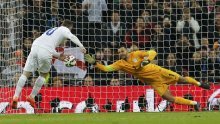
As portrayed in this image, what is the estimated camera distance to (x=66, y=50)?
1748cm

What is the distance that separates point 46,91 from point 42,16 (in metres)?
2.17

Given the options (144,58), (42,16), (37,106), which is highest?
(42,16)

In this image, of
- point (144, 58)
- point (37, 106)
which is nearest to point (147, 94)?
point (144, 58)

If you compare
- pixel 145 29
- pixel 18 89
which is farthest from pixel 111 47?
pixel 18 89

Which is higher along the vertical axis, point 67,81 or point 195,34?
point 195,34

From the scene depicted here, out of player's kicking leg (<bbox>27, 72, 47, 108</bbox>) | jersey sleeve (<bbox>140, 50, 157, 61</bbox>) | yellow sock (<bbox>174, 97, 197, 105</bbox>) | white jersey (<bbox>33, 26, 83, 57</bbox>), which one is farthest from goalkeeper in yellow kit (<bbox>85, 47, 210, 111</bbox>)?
player's kicking leg (<bbox>27, 72, 47, 108</bbox>)

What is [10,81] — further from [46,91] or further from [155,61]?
[155,61]

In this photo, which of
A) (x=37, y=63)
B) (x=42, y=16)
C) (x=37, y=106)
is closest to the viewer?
(x=37, y=63)

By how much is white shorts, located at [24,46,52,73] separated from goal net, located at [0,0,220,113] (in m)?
1.42

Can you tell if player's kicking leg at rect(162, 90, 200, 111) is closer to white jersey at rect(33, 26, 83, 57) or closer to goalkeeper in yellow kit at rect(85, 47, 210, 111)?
goalkeeper in yellow kit at rect(85, 47, 210, 111)

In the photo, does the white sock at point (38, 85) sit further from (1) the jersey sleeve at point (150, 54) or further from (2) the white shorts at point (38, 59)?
(1) the jersey sleeve at point (150, 54)

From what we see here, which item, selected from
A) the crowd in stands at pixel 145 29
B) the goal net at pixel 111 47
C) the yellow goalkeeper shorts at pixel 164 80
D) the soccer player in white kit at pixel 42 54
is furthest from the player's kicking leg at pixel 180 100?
the soccer player in white kit at pixel 42 54

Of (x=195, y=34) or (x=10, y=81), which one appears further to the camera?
(x=195, y=34)

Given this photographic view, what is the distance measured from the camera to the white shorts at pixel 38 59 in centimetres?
1472
